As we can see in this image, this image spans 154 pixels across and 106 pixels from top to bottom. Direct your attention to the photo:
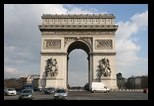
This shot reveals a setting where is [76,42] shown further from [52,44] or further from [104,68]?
[104,68]

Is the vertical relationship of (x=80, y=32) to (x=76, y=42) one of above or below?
above

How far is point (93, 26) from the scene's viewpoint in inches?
1813

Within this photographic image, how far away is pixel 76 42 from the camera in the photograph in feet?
155

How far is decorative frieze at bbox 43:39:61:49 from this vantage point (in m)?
46.2

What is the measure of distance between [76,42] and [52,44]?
4717 millimetres

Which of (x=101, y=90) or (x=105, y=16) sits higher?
(x=105, y=16)

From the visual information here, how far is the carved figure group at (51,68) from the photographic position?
4484cm

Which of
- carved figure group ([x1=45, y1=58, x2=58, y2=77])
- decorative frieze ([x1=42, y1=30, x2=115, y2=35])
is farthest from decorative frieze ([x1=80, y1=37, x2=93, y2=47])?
carved figure group ([x1=45, y1=58, x2=58, y2=77])

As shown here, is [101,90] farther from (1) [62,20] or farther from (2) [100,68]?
(1) [62,20]

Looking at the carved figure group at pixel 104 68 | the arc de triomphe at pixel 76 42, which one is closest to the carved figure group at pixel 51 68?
the arc de triomphe at pixel 76 42

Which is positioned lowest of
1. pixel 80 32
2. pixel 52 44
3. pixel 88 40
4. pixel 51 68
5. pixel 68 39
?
pixel 51 68

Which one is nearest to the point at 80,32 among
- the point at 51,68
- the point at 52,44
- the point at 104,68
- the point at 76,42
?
the point at 76,42
